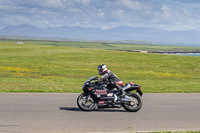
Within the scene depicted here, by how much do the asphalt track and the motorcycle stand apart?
241 mm

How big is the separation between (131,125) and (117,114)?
1.60 meters

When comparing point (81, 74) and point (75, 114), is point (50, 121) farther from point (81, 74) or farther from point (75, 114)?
point (81, 74)

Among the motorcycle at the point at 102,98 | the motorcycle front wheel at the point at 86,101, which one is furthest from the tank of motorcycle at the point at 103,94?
the motorcycle front wheel at the point at 86,101

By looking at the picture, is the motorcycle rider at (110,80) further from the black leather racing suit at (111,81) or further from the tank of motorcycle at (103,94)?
the tank of motorcycle at (103,94)

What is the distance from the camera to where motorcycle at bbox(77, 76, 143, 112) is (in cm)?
1070

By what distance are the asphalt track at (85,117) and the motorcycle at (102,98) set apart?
0.24 meters

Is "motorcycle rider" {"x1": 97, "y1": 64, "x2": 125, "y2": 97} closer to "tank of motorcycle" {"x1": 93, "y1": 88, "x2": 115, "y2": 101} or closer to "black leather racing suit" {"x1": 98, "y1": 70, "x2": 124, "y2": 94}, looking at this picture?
"black leather racing suit" {"x1": 98, "y1": 70, "x2": 124, "y2": 94}

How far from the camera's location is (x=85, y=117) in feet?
32.1

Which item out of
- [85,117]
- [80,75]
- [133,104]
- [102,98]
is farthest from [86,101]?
[80,75]

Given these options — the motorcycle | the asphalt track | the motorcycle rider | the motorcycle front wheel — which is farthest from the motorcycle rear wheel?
the motorcycle front wheel

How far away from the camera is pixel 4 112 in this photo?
10.0m

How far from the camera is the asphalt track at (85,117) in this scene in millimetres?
8367

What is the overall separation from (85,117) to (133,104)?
210cm

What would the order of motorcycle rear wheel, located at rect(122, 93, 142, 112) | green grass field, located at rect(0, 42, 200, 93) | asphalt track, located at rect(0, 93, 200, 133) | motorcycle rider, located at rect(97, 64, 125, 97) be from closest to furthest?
asphalt track, located at rect(0, 93, 200, 133)
motorcycle rider, located at rect(97, 64, 125, 97)
motorcycle rear wheel, located at rect(122, 93, 142, 112)
green grass field, located at rect(0, 42, 200, 93)
